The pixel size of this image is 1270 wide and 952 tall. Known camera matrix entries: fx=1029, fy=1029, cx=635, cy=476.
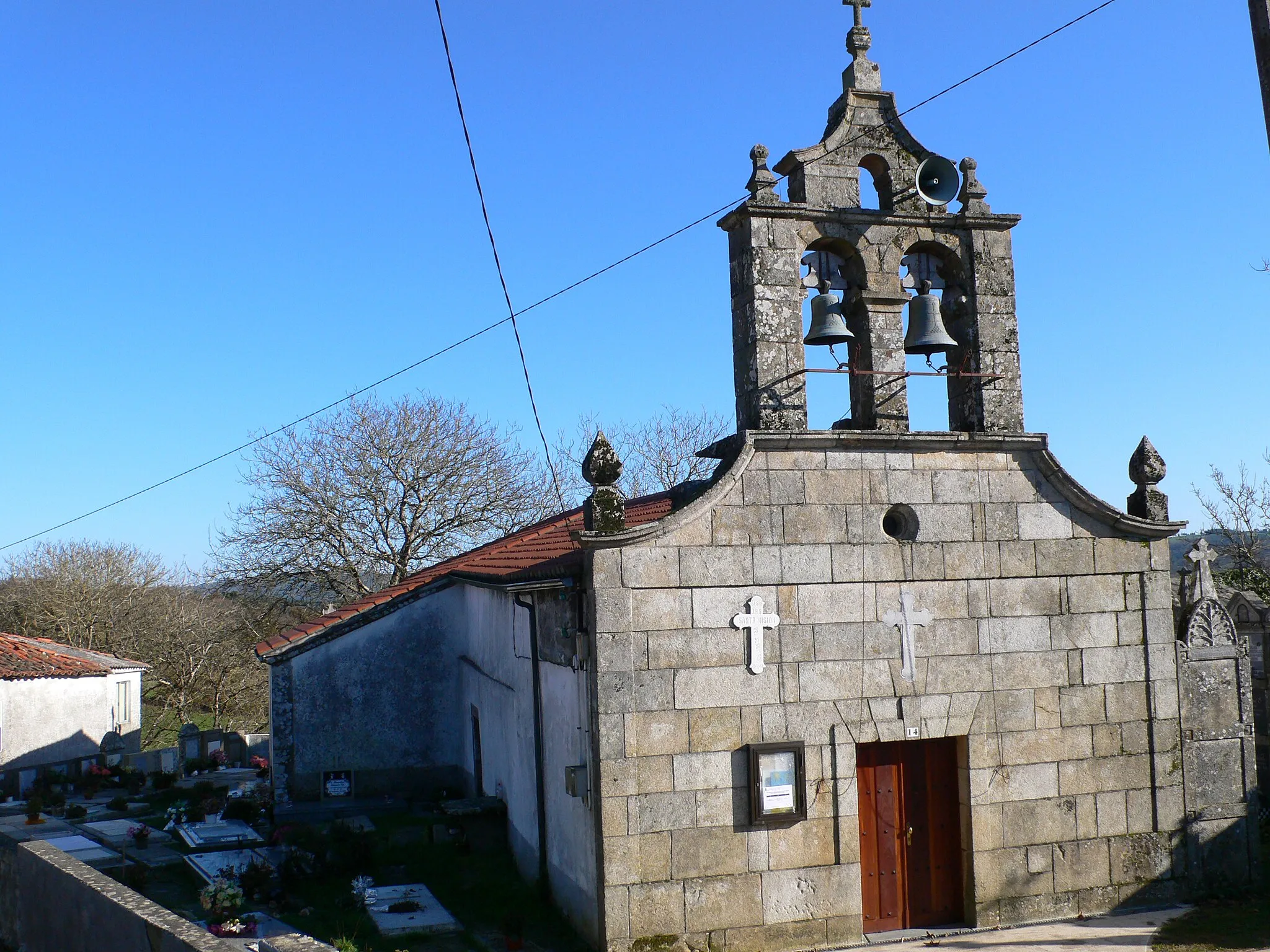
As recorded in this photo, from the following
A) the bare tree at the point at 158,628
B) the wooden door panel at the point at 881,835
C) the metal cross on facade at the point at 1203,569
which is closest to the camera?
the wooden door panel at the point at 881,835

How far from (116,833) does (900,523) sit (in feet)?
38.0

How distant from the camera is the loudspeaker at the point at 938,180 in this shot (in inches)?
366

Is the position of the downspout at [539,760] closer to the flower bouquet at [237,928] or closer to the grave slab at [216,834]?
the flower bouquet at [237,928]

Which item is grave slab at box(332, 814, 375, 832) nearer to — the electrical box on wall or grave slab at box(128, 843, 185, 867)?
grave slab at box(128, 843, 185, 867)

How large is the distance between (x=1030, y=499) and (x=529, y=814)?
581 cm

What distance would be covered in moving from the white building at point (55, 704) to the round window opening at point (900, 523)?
58.6ft

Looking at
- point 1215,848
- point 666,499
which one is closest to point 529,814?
point 666,499

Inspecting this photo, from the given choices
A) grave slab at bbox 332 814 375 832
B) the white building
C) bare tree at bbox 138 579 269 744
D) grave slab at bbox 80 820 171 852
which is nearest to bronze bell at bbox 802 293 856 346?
grave slab at bbox 332 814 375 832

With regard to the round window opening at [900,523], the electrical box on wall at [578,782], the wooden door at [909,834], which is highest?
the round window opening at [900,523]

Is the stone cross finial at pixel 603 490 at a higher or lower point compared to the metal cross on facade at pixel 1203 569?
higher

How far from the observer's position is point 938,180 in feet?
30.7

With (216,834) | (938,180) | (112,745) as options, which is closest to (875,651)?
(938,180)

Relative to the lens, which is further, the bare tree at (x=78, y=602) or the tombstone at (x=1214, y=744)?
the bare tree at (x=78, y=602)

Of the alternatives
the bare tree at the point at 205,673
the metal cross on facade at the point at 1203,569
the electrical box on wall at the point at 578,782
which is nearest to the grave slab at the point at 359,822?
the electrical box on wall at the point at 578,782
